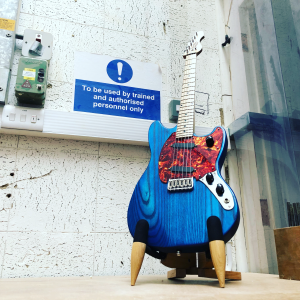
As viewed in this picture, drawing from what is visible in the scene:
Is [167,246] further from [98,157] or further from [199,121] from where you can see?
[199,121]

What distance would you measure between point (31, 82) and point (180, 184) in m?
1.10

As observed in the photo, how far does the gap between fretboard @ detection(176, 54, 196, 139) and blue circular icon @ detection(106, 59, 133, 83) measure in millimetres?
643

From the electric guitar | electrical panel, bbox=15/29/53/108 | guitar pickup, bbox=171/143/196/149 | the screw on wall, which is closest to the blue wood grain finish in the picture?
the electric guitar

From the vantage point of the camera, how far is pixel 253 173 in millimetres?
1801

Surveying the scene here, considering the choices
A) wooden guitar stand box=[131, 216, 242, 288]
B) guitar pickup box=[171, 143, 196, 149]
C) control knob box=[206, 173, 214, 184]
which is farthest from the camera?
guitar pickup box=[171, 143, 196, 149]

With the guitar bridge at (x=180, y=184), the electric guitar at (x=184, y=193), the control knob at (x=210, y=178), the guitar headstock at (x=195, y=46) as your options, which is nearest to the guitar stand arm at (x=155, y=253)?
the electric guitar at (x=184, y=193)

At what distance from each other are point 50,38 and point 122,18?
1.88 ft

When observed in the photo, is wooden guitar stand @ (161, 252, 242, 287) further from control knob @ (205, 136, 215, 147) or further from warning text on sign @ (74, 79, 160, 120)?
warning text on sign @ (74, 79, 160, 120)

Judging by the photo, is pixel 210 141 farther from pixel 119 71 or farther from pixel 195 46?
pixel 119 71

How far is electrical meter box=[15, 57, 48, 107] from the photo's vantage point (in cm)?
166

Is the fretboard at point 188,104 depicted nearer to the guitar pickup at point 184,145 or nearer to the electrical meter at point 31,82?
the guitar pickup at point 184,145

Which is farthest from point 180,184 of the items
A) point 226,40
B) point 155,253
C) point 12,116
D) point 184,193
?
point 226,40

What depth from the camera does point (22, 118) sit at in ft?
5.50

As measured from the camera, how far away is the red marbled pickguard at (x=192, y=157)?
1.13 metres
